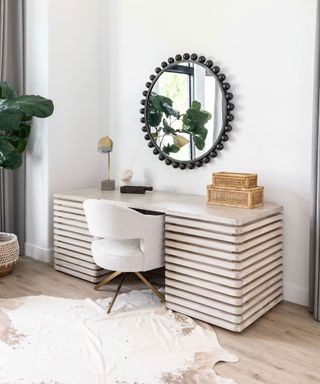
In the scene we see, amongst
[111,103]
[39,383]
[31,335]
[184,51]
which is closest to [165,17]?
[184,51]

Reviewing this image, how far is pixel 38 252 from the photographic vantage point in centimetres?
380

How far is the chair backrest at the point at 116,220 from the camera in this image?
2527 millimetres

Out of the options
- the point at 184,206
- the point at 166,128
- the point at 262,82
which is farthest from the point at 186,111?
the point at 184,206

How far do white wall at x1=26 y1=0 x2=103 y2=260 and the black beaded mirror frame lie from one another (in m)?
0.65

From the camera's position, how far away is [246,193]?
263 centimetres

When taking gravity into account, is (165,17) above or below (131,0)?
below

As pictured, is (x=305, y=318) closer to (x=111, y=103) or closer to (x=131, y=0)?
(x=111, y=103)

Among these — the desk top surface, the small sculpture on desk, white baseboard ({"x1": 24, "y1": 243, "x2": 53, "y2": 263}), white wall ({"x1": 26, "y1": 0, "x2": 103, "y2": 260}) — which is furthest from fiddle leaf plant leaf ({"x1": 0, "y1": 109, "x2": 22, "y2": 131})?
white baseboard ({"x1": 24, "y1": 243, "x2": 53, "y2": 263})

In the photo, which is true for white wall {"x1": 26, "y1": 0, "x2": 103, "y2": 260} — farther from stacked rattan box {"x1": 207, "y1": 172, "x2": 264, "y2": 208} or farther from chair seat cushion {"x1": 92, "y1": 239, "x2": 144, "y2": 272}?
stacked rattan box {"x1": 207, "y1": 172, "x2": 264, "y2": 208}

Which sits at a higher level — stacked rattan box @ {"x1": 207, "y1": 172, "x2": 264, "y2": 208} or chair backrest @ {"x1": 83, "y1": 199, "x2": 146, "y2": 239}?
stacked rattan box @ {"x1": 207, "y1": 172, "x2": 264, "y2": 208}

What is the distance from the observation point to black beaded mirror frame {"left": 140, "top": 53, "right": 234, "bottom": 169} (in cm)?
302

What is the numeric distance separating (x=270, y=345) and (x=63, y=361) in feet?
3.52

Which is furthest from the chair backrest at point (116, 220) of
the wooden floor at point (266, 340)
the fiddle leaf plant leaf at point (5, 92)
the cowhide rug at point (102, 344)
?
the fiddle leaf plant leaf at point (5, 92)

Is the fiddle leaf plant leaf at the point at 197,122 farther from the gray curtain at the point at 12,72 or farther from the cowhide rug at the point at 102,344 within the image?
the gray curtain at the point at 12,72
